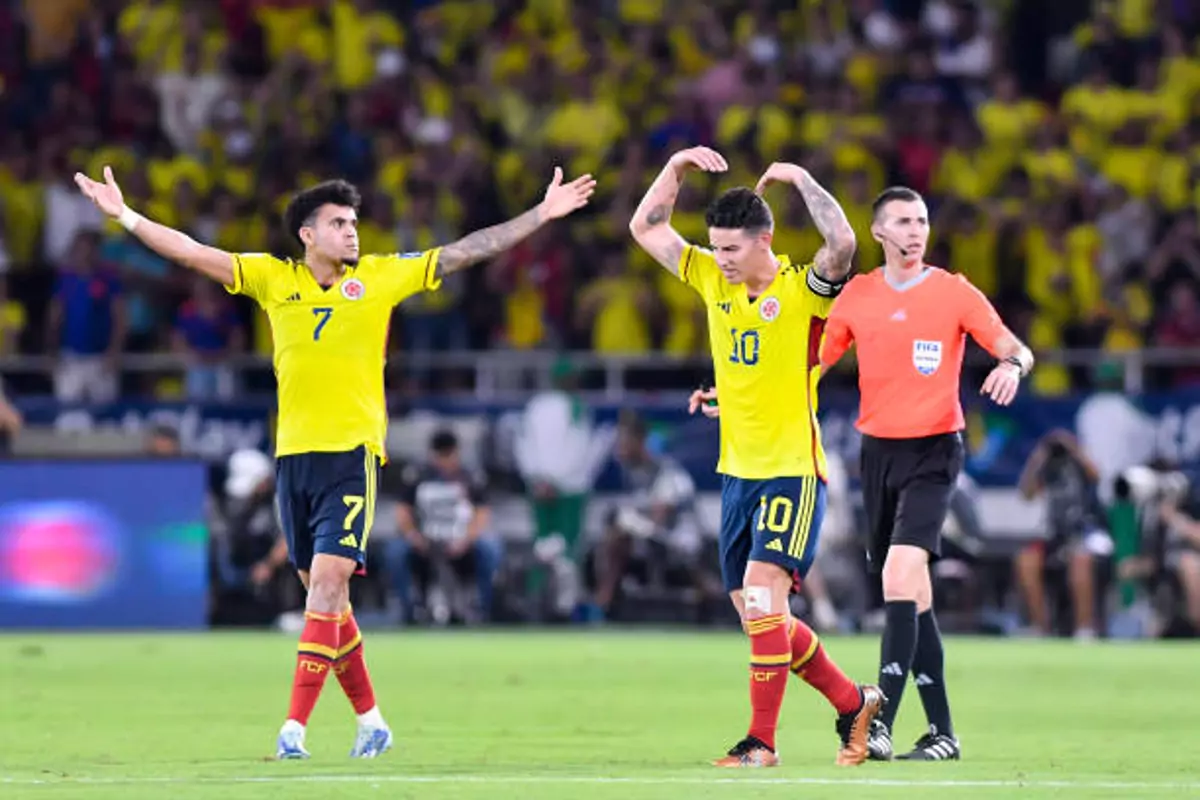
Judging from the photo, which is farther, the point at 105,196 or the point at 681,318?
the point at 681,318

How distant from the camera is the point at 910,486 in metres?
11.9

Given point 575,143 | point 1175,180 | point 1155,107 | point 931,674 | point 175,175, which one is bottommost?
point 931,674

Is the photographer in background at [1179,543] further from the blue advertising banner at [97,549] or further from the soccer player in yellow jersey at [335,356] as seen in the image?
the soccer player in yellow jersey at [335,356]

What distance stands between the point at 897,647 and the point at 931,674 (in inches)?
11.8

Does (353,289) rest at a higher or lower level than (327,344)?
higher

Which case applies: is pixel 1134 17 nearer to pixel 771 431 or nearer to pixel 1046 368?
pixel 1046 368

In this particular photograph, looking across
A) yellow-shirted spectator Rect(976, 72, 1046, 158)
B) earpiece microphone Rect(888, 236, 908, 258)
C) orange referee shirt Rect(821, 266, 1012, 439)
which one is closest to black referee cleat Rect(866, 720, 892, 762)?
orange referee shirt Rect(821, 266, 1012, 439)

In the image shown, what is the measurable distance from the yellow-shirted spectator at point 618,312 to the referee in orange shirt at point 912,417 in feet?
40.4

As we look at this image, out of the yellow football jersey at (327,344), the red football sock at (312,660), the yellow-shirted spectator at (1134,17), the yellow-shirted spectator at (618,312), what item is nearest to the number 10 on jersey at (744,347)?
the yellow football jersey at (327,344)

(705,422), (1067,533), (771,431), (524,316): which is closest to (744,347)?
(771,431)

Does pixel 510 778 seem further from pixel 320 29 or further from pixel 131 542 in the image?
pixel 320 29

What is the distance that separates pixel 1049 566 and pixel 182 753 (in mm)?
12157

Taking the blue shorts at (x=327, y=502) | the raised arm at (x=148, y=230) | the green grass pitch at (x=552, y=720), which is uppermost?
the raised arm at (x=148, y=230)

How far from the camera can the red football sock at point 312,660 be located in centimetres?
1173
